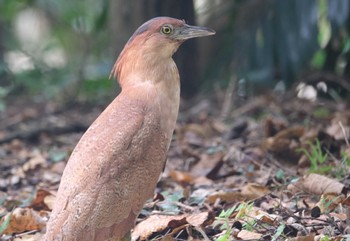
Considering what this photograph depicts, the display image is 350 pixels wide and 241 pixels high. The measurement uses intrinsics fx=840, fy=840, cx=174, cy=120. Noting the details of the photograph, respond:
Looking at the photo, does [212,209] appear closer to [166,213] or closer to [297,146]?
[166,213]

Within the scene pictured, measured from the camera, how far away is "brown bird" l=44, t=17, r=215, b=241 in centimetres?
401

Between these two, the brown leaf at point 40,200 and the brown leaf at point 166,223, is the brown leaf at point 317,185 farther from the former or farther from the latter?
the brown leaf at point 40,200

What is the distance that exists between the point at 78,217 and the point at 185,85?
4.87m

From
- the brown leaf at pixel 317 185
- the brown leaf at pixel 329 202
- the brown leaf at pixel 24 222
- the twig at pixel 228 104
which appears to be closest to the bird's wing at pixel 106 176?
the brown leaf at pixel 24 222

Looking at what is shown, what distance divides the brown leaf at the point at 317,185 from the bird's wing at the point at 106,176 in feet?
3.46

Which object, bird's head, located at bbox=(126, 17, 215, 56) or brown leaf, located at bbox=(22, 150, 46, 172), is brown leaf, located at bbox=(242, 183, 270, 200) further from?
brown leaf, located at bbox=(22, 150, 46, 172)

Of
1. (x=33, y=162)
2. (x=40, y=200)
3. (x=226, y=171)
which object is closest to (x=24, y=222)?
(x=40, y=200)

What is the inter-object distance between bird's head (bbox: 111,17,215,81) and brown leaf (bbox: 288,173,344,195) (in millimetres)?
1066

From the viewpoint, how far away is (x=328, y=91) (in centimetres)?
812

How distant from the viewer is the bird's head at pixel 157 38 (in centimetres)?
454

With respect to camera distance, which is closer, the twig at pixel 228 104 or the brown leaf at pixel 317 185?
the brown leaf at pixel 317 185

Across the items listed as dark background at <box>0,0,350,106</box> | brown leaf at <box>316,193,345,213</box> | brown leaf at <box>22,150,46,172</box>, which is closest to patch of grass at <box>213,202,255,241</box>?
brown leaf at <box>316,193,345,213</box>

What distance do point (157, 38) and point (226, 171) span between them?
1.72 meters

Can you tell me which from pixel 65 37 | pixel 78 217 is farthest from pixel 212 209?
pixel 65 37
